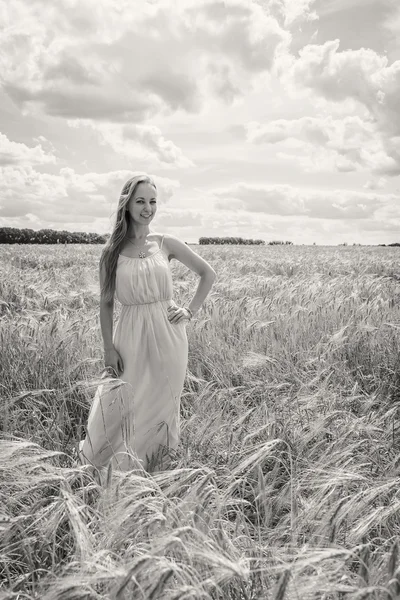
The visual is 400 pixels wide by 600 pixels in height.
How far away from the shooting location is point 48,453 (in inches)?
68.6

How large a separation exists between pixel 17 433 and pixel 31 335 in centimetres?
152

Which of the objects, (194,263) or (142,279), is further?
(194,263)

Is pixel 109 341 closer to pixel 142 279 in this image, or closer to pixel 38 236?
pixel 142 279

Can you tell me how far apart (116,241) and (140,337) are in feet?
2.15

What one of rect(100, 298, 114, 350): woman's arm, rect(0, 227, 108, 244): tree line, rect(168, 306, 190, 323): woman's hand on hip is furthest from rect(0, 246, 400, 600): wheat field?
rect(0, 227, 108, 244): tree line

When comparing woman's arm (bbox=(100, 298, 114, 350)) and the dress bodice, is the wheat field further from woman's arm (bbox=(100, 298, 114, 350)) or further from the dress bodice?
the dress bodice

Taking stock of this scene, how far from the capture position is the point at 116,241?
310 centimetres

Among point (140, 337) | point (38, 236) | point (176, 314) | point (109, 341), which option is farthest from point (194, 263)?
point (38, 236)

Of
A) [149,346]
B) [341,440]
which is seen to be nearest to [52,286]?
[149,346]

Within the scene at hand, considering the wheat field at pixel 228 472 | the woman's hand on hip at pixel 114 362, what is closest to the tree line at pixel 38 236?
the wheat field at pixel 228 472

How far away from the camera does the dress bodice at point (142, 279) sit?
2.99 m

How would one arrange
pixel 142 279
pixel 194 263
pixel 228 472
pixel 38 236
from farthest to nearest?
pixel 38 236 < pixel 194 263 < pixel 142 279 < pixel 228 472

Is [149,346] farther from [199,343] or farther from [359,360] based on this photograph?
[359,360]

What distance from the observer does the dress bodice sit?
9.82ft
